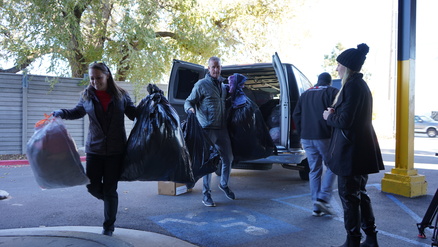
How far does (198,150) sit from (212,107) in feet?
2.71

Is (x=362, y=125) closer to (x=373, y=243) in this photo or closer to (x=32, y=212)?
(x=373, y=243)

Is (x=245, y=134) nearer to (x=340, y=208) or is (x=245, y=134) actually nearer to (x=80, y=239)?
(x=340, y=208)

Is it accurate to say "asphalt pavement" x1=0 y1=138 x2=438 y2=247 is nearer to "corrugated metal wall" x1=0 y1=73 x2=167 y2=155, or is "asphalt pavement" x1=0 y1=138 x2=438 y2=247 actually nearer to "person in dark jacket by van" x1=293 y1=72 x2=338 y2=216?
"person in dark jacket by van" x1=293 y1=72 x2=338 y2=216

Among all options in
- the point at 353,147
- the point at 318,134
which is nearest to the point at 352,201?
the point at 353,147

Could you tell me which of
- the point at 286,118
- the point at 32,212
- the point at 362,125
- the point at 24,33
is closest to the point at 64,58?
the point at 24,33

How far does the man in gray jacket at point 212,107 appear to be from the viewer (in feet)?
15.9

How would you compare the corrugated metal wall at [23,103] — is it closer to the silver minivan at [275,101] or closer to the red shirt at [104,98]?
the silver minivan at [275,101]

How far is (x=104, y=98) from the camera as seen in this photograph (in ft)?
11.6

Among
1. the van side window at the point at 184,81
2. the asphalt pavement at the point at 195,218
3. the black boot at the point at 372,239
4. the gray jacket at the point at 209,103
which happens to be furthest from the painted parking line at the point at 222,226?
the van side window at the point at 184,81

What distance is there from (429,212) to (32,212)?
4.80 metres

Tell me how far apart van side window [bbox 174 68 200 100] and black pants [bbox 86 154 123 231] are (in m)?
3.25

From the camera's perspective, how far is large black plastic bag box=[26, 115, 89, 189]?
3074 mm

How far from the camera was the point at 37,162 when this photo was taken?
10.1 feet

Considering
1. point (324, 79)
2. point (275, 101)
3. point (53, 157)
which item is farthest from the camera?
point (275, 101)
